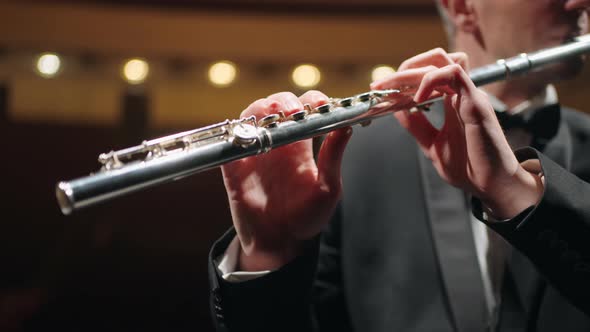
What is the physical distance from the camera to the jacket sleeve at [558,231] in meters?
0.81

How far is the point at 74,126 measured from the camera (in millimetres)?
2121

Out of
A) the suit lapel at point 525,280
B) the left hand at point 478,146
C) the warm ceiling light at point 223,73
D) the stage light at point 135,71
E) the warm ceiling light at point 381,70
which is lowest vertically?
the suit lapel at point 525,280

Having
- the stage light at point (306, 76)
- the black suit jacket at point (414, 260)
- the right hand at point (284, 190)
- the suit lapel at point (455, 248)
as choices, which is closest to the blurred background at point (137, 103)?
the stage light at point (306, 76)

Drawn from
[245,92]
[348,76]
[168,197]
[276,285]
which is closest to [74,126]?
[168,197]

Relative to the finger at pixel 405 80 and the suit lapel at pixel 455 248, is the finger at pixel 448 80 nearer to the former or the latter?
the finger at pixel 405 80

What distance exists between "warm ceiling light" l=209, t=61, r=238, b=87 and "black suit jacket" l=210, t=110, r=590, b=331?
1.55 meters

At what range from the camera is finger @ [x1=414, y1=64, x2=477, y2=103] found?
A: 826mm

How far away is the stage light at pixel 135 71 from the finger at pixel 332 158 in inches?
76.6

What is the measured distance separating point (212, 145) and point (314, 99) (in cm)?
18

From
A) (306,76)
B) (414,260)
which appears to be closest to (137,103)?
(306,76)

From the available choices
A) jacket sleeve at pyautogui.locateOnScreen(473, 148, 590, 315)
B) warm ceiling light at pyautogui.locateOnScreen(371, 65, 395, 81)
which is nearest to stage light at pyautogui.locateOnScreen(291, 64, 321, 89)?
warm ceiling light at pyautogui.locateOnScreen(371, 65, 395, 81)

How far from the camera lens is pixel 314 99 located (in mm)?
857

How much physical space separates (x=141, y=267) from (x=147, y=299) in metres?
0.11

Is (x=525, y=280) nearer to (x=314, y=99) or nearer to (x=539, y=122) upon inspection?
(x=539, y=122)
